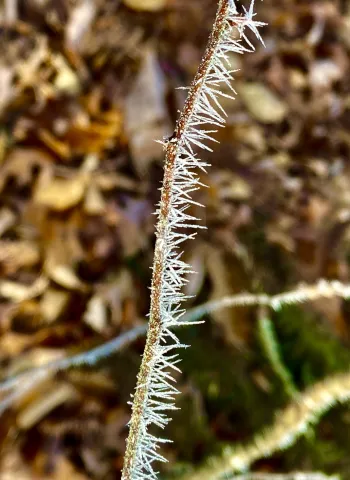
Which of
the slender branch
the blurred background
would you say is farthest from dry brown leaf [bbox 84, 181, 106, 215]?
the slender branch

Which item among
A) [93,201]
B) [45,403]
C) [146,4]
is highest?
[146,4]

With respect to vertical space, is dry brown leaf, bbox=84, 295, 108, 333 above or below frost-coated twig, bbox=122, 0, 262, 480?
below

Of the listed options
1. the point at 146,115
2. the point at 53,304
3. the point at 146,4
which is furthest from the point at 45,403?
the point at 146,4

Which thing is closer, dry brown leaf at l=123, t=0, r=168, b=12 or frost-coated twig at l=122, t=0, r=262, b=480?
frost-coated twig at l=122, t=0, r=262, b=480

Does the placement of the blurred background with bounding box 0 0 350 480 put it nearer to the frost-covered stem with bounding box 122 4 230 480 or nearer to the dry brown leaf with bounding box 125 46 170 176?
the dry brown leaf with bounding box 125 46 170 176

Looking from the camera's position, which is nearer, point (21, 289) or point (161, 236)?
point (161, 236)

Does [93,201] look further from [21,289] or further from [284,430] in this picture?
[284,430]

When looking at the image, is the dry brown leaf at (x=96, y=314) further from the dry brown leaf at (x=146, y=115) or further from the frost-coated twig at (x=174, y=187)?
the frost-coated twig at (x=174, y=187)
